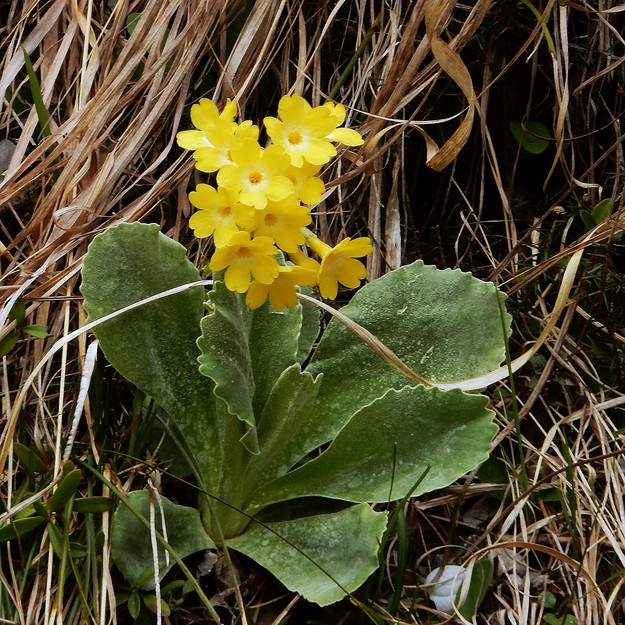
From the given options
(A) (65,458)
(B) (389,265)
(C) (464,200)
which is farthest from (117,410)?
(C) (464,200)

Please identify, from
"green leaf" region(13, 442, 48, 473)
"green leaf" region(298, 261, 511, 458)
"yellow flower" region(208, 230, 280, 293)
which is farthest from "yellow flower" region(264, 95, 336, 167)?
"green leaf" region(13, 442, 48, 473)

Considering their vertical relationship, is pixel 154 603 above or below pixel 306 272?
below

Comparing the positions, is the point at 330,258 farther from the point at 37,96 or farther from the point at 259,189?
the point at 37,96

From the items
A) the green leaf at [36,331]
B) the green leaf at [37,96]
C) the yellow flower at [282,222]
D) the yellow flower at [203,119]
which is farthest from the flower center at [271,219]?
the green leaf at [37,96]

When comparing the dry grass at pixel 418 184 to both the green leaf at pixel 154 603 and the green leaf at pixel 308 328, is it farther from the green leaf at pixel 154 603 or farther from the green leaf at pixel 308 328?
the green leaf at pixel 308 328

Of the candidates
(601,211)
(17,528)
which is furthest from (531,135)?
(17,528)
